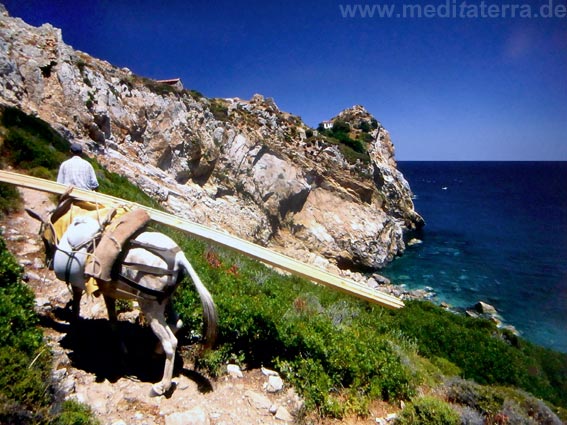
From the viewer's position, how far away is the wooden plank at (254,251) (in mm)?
4230

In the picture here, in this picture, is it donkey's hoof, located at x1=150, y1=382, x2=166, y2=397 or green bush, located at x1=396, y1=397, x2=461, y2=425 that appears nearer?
donkey's hoof, located at x1=150, y1=382, x2=166, y2=397

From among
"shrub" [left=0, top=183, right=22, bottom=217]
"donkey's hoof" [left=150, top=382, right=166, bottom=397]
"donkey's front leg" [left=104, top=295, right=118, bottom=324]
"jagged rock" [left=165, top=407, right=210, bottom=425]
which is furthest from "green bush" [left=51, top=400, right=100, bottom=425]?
"shrub" [left=0, top=183, right=22, bottom=217]

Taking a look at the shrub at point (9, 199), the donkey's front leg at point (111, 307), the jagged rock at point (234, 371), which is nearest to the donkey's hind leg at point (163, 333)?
the donkey's front leg at point (111, 307)

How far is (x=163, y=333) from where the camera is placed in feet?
14.1

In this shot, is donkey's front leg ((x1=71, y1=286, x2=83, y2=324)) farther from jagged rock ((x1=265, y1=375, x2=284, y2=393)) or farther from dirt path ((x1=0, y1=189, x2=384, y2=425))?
jagged rock ((x1=265, y1=375, x2=284, y2=393))

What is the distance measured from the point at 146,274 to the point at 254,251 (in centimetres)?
146

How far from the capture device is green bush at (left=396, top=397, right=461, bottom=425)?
4516 millimetres

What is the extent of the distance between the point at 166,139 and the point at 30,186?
2047 cm

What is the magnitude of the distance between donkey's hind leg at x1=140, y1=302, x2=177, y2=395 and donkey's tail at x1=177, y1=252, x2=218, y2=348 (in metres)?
0.49

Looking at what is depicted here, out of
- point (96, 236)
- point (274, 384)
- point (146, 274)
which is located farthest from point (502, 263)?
point (96, 236)

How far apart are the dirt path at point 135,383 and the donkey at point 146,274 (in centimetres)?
34

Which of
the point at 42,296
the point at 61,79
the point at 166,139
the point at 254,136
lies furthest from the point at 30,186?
the point at 254,136

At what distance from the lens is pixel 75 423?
331cm

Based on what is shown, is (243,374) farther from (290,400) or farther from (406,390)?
(406,390)
